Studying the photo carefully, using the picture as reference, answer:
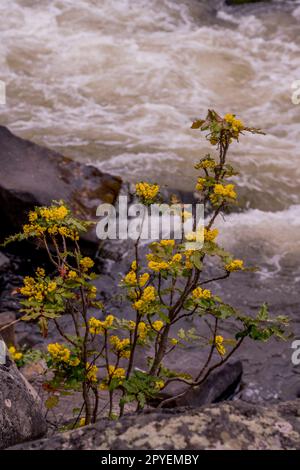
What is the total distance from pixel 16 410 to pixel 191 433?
91cm

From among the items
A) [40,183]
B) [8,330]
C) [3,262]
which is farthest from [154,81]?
[8,330]

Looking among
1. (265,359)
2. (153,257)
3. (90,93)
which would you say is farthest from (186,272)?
(90,93)

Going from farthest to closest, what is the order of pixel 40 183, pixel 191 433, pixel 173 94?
pixel 173 94 → pixel 40 183 → pixel 191 433

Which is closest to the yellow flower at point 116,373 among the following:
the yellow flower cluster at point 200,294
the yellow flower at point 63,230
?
the yellow flower cluster at point 200,294

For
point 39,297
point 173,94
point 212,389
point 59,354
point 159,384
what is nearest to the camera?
point 39,297

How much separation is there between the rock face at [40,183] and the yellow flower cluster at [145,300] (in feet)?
9.63

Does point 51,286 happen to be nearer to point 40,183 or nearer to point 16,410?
point 16,410

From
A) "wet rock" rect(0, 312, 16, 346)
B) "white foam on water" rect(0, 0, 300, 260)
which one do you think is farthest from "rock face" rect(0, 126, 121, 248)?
"wet rock" rect(0, 312, 16, 346)

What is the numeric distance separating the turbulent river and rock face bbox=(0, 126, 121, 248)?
116cm

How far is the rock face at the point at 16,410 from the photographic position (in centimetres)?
199

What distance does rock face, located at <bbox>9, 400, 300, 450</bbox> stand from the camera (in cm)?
133

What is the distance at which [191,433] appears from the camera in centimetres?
136

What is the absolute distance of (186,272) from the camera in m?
2.14
